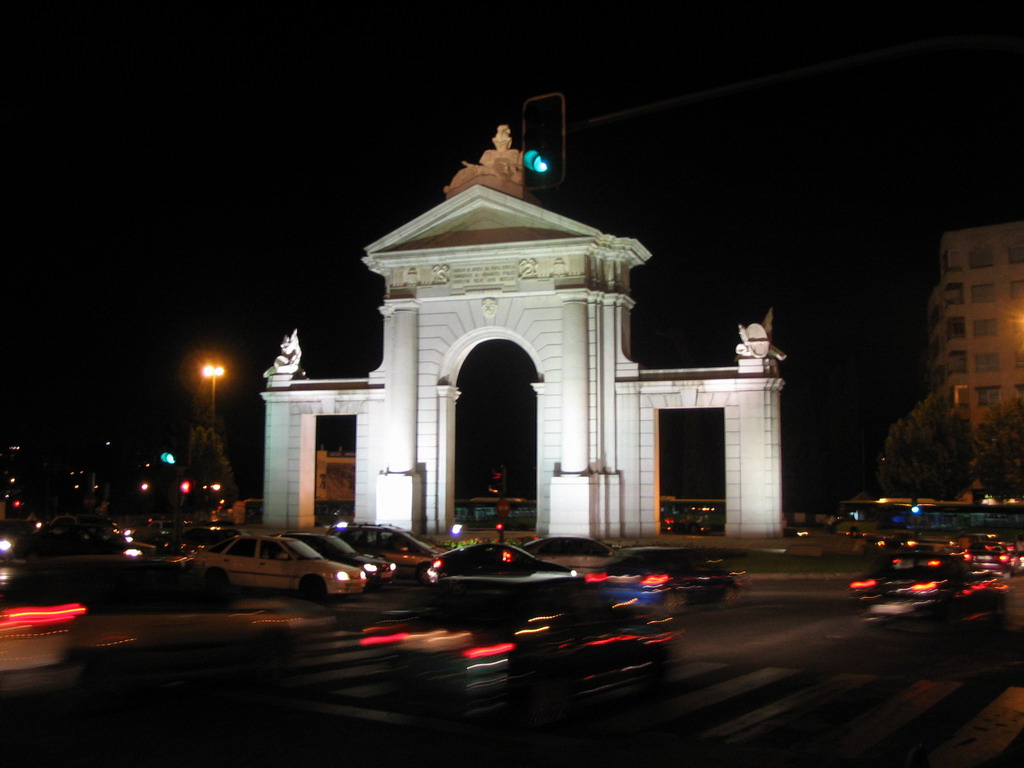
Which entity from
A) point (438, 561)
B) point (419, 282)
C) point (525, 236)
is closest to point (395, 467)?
point (419, 282)

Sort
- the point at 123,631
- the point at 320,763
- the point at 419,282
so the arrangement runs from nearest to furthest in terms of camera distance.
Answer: the point at 320,763 < the point at 123,631 < the point at 419,282

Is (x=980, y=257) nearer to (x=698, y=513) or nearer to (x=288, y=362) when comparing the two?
(x=698, y=513)

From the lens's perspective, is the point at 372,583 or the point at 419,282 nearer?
the point at 372,583

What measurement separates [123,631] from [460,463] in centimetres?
6315

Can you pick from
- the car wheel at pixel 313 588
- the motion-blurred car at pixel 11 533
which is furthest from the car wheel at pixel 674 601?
the motion-blurred car at pixel 11 533

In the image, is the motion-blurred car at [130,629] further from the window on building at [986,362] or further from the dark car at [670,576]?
the window on building at [986,362]

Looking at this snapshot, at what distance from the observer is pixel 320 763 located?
863cm

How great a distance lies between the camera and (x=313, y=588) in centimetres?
2328

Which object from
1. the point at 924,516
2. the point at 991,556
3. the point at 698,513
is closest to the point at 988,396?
the point at 924,516

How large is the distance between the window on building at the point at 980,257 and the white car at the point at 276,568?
61.5m

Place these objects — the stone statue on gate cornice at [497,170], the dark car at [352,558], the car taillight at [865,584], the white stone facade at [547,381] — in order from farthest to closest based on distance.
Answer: the stone statue on gate cornice at [497,170], the white stone facade at [547,381], the dark car at [352,558], the car taillight at [865,584]

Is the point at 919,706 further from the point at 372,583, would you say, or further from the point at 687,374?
the point at 687,374

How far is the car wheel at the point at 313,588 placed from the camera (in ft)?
76.2

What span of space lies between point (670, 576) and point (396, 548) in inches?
378
